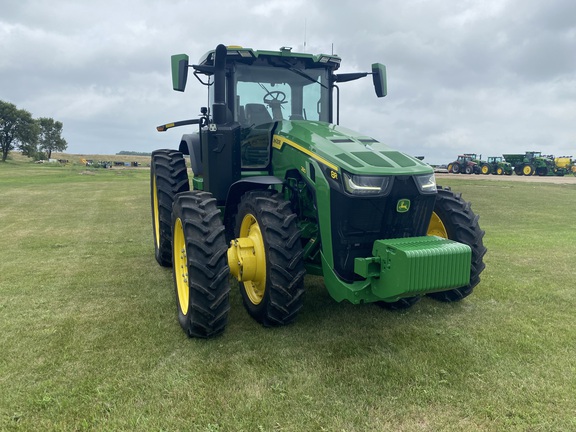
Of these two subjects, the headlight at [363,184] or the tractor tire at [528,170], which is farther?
the tractor tire at [528,170]

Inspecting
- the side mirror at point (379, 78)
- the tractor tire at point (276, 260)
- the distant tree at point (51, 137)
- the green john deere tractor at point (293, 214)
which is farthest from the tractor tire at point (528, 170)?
the distant tree at point (51, 137)

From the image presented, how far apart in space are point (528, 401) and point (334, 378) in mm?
1359

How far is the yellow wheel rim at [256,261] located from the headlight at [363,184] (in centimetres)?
94

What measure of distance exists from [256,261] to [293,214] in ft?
1.91

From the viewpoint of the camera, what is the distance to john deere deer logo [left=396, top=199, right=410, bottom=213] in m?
3.83

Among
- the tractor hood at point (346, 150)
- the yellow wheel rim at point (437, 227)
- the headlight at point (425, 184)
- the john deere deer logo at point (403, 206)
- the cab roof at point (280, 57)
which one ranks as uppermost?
the cab roof at point (280, 57)

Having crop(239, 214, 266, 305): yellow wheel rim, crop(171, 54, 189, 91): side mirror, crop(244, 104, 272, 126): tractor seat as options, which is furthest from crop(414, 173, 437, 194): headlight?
crop(171, 54, 189, 91): side mirror

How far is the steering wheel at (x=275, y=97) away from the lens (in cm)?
529

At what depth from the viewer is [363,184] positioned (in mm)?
3670

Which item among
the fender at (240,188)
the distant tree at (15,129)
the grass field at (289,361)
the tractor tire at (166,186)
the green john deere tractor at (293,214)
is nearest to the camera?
the grass field at (289,361)

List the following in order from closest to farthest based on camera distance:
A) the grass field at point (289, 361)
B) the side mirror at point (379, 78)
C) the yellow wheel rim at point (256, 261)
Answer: the grass field at point (289, 361), the yellow wheel rim at point (256, 261), the side mirror at point (379, 78)

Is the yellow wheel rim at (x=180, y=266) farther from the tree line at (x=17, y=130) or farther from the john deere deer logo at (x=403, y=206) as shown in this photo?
the tree line at (x=17, y=130)

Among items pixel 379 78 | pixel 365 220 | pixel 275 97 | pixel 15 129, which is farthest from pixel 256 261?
pixel 15 129

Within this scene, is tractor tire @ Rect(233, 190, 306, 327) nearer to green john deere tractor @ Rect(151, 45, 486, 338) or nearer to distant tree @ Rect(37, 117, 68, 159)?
green john deere tractor @ Rect(151, 45, 486, 338)
